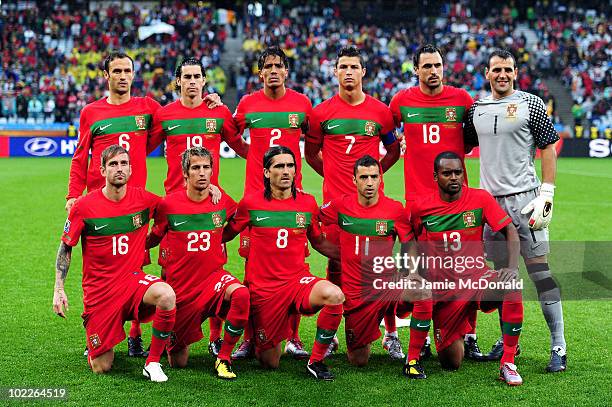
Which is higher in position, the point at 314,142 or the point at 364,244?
the point at 314,142

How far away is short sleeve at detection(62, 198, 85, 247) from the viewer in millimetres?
5547

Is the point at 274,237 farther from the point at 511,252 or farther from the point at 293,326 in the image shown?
the point at 511,252

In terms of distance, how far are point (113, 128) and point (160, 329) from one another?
1.80 meters

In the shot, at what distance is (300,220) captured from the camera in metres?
5.76

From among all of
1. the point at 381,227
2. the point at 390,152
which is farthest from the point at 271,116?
the point at 381,227

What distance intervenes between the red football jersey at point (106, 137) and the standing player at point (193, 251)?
752mm

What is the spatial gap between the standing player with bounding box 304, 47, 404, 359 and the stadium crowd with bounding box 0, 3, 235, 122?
22.4m

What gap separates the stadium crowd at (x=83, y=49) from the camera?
94.3ft

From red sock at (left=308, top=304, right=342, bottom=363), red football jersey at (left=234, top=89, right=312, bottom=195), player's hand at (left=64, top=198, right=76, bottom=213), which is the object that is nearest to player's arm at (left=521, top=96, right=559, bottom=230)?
red sock at (left=308, top=304, right=342, bottom=363)

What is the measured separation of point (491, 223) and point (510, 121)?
0.79 meters

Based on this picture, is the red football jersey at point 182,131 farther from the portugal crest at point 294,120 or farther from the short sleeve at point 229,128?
the portugal crest at point 294,120

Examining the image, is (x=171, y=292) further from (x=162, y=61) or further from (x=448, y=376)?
(x=162, y=61)

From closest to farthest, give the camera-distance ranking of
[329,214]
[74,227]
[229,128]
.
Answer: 1. [74,227]
2. [329,214]
3. [229,128]

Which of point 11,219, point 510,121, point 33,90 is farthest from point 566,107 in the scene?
point 510,121
